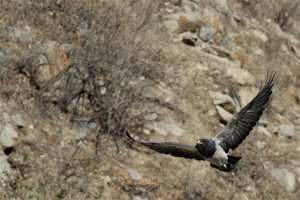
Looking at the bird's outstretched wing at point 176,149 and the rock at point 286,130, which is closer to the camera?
the bird's outstretched wing at point 176,149

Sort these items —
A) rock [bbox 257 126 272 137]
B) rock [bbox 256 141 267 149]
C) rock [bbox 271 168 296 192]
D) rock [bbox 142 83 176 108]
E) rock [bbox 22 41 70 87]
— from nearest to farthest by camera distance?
1. rock [bbox 22 41 70 87]
2. rock [bbox 271 168 296 192]
3. rock [bbox 142 83 176 108]
4. rock [bbox 256 141 267 149]
5. rock [bbox 257 126 272 137]

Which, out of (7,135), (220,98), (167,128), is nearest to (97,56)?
(167,128)

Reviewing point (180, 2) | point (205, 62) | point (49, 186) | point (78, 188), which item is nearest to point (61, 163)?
point (78, 188)

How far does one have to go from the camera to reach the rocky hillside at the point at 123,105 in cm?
734

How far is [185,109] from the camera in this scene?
9.17 metres

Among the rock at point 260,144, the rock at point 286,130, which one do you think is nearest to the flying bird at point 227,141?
the rock at point 260,144

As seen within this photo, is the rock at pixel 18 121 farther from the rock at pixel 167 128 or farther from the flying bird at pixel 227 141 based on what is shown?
the rock at pixel 167 128

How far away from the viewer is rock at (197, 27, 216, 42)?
35.7 ft

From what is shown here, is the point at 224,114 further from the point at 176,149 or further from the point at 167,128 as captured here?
the point at 176,149

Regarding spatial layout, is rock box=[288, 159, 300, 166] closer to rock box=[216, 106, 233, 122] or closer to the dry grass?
rock box=[216, 106, 233, 122]

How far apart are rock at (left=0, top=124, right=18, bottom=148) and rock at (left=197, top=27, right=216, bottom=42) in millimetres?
4550

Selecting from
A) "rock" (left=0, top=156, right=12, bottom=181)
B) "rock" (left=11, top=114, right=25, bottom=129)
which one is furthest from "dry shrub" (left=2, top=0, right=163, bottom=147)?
"rock" (left=0, top=156, right=12, bottom=181)

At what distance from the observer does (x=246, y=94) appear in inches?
393

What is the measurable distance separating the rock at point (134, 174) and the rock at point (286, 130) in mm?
3027
